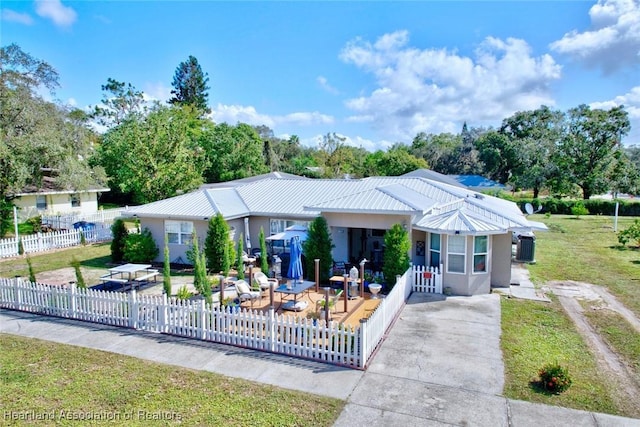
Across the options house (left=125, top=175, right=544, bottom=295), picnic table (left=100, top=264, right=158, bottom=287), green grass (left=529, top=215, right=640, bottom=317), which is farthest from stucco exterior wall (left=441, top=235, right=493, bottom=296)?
picnic table (left=100, top=264, right=158, bottom=287)

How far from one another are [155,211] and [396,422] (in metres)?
15.9

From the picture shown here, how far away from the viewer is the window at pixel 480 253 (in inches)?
584

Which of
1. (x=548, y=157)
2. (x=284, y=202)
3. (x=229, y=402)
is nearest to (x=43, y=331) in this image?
(x=229, y=402)

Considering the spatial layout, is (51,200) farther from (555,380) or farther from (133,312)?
(555,380)

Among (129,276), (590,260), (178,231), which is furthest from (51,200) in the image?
(590,260)

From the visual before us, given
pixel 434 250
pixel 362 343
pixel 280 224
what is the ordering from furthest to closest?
pixel 280 224 → pixel 434 250 → pixel 362 343

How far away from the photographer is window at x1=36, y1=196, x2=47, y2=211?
1338 inches

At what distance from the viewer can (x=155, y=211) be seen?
19.4 m

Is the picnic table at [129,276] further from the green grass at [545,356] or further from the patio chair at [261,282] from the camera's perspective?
the green grass at [545,356]

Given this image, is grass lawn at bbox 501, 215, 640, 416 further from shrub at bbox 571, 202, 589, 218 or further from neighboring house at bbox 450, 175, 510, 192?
neighboring house at bbox 450, 175, 510, 192

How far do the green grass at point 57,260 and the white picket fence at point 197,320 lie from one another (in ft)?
20.8

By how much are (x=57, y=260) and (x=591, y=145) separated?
54385 millimetres

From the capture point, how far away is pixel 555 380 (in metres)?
8.02

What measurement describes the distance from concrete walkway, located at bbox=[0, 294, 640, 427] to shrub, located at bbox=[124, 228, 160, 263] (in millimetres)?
6593
